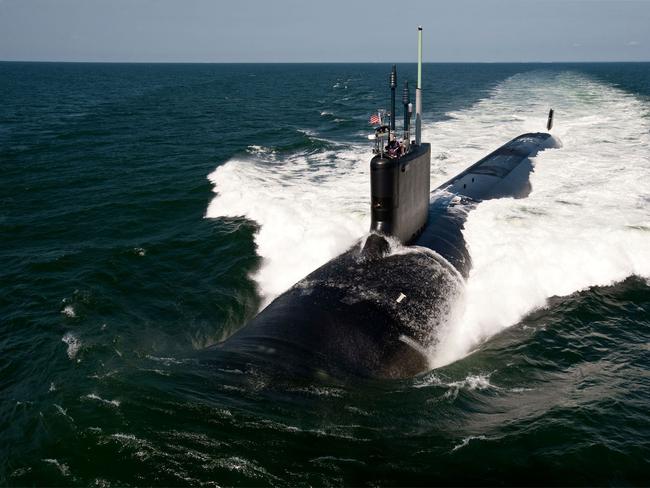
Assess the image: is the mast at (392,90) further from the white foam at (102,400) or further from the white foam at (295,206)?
the white foam at (102,400)

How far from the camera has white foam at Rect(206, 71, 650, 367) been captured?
46.0 ft

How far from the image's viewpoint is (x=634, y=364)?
10867 mm

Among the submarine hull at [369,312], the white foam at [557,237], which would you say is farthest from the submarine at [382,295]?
the white foam at [557,237]

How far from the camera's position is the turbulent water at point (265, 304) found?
297 inches

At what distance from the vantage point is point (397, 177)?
12.1 m

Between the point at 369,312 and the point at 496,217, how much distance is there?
8.92m

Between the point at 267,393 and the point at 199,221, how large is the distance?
13556 mm

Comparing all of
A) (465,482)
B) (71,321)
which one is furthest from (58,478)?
(71,321)

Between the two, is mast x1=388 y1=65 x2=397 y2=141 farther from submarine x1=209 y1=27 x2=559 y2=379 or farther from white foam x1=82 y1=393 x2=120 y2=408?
white foam x1=82 y1=393 x2=120 y2=408

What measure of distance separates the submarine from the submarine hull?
2 cm

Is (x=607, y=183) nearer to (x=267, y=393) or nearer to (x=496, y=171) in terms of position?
(x=496, y=171)

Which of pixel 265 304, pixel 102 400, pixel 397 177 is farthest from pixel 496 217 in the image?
pixel 102 400

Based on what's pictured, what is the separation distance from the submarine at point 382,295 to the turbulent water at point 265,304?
1.59 ft

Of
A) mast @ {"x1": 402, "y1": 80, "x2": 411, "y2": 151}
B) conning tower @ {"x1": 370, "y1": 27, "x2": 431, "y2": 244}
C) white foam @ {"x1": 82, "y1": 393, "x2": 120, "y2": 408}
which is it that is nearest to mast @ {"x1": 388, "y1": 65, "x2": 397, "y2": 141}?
conning tower @ {"x1": 370, "y1": 27, "x2": 431, "y2": 244}
